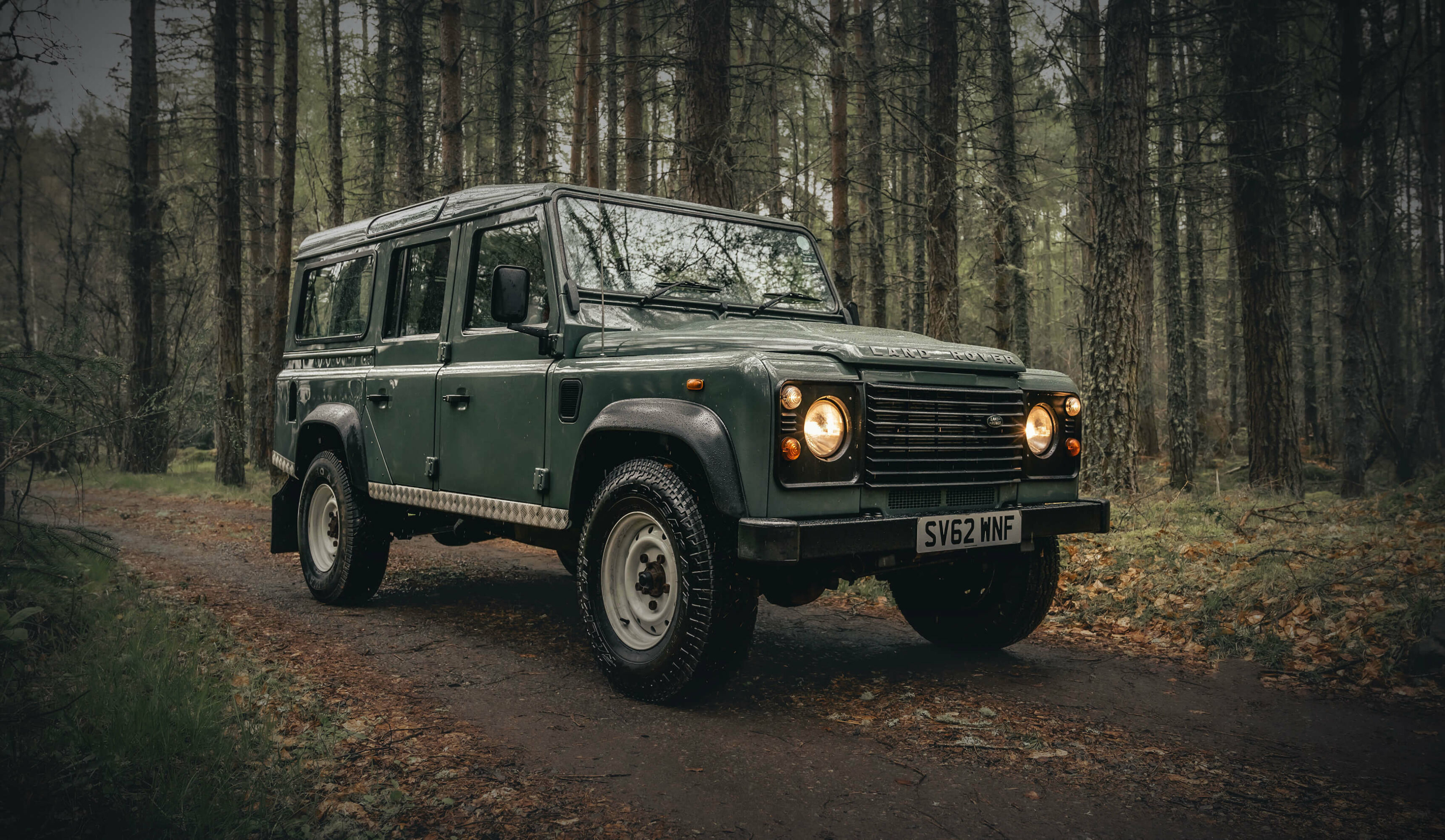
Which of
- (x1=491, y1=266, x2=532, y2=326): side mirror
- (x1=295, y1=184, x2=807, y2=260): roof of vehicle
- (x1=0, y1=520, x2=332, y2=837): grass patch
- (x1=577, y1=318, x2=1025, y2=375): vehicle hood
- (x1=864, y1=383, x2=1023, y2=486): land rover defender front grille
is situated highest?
(x1=295, y1=184, x2=807, y2=260): roof of vehicle

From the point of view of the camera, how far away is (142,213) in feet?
53.0

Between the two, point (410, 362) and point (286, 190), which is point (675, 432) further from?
point (286, 190)

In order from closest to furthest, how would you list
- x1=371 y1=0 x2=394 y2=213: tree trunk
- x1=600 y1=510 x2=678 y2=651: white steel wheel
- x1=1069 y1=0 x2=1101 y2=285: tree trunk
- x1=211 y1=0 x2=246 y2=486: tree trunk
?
1. x1=600 y1=510 x2=678 y2=651: white steel wheel
2. x1=1069 y1=0 x2=1101 y2=285: tree trunk
3. x1=211 y1=0 x2=246 y2=486: tree trunk
4. x1=371 y1=0 x2=394 y2=213: tree trunk

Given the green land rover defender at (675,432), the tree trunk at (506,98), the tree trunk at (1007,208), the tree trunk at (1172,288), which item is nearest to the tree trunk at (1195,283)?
the tree trunk at (1172,288)

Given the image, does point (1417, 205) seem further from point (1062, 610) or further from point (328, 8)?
point (328, 8)

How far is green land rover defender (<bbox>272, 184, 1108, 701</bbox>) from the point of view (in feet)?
12.2

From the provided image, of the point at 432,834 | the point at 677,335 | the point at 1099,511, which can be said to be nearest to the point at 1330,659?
the point at 1099,511

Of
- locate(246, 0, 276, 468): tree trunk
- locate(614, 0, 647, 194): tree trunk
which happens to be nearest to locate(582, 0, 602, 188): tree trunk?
locate(614, 0, 647, 194): tree trunk

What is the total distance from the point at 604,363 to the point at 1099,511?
8.51 feet

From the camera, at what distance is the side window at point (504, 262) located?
Result: 4.80 m

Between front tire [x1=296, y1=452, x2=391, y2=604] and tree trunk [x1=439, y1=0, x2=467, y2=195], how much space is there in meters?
5.52

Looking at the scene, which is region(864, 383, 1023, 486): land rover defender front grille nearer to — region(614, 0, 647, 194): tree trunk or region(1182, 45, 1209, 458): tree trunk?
region(614, 0, 647, 194): tree trunk

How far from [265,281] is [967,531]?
16860 millimetres

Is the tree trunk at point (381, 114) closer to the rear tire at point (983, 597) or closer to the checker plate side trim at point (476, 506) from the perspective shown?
the checker plate side trim at point (476, 506)
